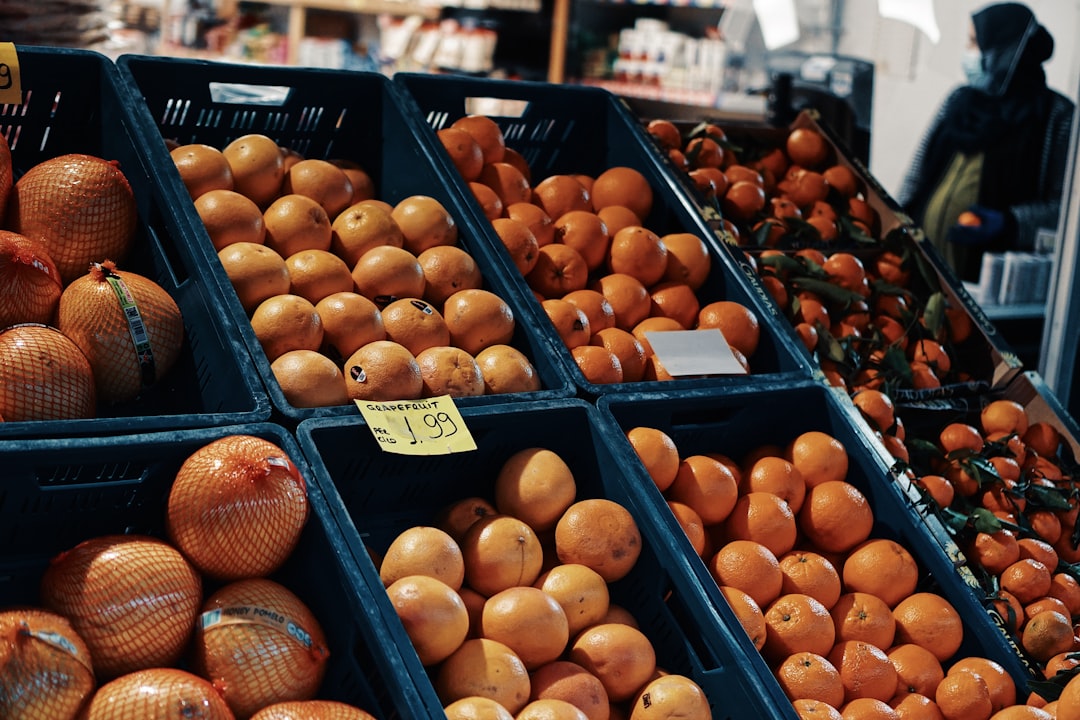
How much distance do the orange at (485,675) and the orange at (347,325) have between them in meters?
0.55

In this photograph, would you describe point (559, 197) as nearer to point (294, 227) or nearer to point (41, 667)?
point (294, 227)

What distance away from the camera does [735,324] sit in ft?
6.70

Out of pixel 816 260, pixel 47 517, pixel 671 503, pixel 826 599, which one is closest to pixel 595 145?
pixel 816 260

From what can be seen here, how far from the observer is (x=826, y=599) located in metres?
1.64

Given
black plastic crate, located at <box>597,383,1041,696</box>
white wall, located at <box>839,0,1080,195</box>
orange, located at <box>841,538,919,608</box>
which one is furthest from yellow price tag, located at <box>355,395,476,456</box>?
white wall, located at <box>839,0,1080,195</box>

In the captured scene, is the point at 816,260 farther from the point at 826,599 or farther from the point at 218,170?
the point at 218,170

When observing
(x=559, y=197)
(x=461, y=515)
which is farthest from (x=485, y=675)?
(x=559, y=197)

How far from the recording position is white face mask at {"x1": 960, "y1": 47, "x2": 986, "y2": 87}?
4855mm

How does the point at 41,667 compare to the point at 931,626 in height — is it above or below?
above

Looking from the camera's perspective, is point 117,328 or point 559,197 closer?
point 117,328

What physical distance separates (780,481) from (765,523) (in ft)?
0.37

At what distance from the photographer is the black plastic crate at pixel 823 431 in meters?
1.66

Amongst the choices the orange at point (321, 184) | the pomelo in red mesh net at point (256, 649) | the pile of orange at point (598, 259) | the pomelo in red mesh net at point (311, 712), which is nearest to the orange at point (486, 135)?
the pile of orange at point (598, 259)

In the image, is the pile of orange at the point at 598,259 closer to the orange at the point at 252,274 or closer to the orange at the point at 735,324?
the orange at the point at 735,324
